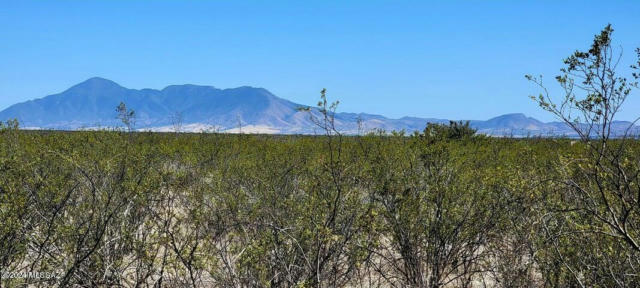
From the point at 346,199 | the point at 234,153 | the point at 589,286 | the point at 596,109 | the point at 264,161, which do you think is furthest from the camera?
the point at 234,153

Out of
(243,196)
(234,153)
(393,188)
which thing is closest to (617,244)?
(393,188)

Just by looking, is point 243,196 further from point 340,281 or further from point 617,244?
point 617,244

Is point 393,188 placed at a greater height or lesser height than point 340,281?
greater

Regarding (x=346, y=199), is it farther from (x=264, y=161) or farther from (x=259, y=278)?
(x=264, y=161)

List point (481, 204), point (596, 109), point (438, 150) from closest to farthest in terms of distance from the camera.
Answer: point (596, 109) < point (481, 204) < point (438, 150)

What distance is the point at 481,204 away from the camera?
7.84 metres

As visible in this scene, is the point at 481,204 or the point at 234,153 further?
the point at 234,153

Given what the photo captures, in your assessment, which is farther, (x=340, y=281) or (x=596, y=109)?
(x=340, y=281)

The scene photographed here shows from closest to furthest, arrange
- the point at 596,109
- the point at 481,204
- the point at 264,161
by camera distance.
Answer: the point at 596,109 → the point at 481,204 → the point at 264,161

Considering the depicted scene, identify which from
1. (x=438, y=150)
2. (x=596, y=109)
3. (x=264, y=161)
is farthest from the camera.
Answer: (x=264, y=161)

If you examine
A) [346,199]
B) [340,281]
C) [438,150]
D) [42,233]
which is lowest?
[340,281]

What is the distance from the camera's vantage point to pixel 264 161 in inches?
543

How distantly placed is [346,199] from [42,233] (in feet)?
13.3

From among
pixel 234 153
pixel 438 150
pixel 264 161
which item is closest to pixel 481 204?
pixel 438 150
